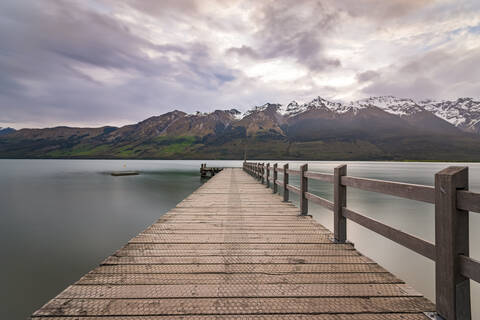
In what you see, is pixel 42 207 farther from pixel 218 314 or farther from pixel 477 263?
pixel 477 263

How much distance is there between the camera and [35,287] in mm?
6793

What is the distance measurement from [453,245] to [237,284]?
2069 mm

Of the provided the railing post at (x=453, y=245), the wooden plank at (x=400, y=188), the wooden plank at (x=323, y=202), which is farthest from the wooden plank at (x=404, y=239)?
the wooden plank at (x=323, y=202)

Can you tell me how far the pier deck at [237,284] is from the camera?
8.25 feet

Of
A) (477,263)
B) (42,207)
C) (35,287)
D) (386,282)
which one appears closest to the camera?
(477,263)

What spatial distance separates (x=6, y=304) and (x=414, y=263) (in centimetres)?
1112

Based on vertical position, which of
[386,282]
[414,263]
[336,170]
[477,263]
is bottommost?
[414,263]

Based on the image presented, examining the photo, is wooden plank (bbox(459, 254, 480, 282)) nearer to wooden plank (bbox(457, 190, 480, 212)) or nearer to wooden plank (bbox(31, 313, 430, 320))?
wooden plank (bbox(457, 190, 480, 212))

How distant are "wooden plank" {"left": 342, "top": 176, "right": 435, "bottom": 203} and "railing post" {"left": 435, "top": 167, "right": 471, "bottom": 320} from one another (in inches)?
10.3

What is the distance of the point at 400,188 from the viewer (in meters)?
3.15

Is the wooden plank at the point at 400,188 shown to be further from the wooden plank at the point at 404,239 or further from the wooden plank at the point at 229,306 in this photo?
the wooden plank at the point at 229,306

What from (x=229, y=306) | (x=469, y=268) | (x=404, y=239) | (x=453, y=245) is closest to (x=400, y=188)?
(x=404, y=239)

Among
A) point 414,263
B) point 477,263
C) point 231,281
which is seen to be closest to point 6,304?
point 231,281

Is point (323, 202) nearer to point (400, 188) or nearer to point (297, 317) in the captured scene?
point (400, 188)
